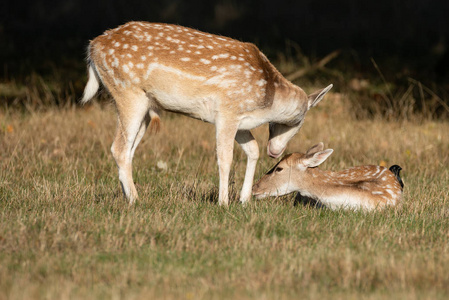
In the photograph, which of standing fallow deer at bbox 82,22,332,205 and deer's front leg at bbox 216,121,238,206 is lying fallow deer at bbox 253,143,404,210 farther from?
deer's front leg at bbox 216,121,238,206

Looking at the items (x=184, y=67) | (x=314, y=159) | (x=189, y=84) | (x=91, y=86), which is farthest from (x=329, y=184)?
(x=91, y=86)

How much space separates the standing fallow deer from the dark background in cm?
649

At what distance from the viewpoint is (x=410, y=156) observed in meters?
8.77

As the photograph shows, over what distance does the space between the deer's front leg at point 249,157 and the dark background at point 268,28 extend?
6.64m

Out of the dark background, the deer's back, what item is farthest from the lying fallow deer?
the dark background

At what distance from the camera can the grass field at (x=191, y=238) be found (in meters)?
4.12

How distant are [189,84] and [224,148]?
2.15 feet

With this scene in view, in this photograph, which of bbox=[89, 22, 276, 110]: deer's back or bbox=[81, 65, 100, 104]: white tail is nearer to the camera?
bbox=[89, 22, 276, 110]: deer's back

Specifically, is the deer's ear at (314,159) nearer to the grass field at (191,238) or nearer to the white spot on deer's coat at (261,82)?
the grass field at (191,238)

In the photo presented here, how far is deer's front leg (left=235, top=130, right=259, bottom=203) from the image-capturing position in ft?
21.7

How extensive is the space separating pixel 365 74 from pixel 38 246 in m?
9.97

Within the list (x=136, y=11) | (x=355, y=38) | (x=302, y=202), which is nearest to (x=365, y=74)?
(x=355, y=38)

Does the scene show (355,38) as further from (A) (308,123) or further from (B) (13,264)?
(B) (13,264)

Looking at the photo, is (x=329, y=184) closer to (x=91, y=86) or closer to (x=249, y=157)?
(x=249, y=157)
